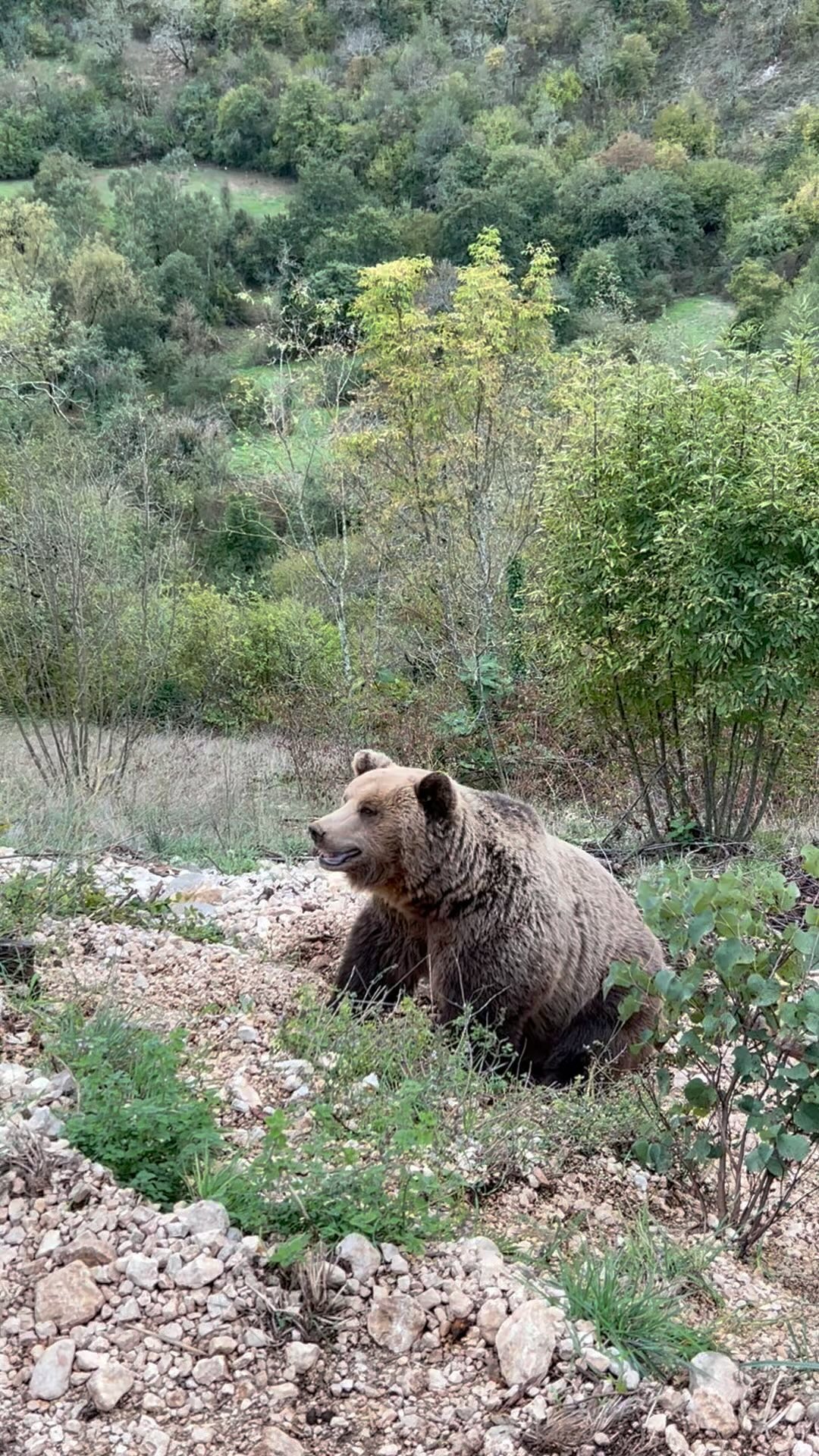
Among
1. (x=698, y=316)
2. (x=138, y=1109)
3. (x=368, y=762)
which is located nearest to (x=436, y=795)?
(x=368, y=762)

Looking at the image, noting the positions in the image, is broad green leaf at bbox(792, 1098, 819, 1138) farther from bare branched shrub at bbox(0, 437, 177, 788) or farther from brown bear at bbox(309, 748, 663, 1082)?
bare branched shrub at bbox(0, 437, 177, 788)

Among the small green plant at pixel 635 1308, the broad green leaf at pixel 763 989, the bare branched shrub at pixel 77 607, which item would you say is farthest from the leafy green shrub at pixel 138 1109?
the bare branched shrub at pixel 77 607

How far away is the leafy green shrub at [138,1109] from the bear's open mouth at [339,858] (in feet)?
3.69

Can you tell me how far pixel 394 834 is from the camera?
4.40 metres

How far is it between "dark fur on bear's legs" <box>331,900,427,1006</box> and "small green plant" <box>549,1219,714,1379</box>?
1.98 metres

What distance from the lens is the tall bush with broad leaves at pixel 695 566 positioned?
868 centimetres

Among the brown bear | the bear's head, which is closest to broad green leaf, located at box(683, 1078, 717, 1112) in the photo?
the brown bear

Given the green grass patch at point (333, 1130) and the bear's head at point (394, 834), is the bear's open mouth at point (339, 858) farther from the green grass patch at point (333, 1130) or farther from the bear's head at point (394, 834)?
the green grass patch at point (333, 1130)

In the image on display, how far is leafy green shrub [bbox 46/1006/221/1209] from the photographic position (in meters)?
2.87

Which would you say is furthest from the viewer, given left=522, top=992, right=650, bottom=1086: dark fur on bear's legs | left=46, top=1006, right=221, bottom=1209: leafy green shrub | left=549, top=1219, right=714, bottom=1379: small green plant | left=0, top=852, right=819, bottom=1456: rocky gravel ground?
left=522, top=992, right=650, bottom=1086: dark fur on bear's legs

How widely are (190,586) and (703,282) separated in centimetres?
3092

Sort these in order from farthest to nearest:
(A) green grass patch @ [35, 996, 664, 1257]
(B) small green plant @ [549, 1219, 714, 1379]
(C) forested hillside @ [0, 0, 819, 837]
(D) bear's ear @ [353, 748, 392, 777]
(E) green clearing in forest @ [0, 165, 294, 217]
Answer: (E) green clearing in forest @ [0, 165, 294, 217] < (C) forested hillside @ [0, 0, 819, 837] < (D) bear's ear @ [353, 748, 392, 777] < (A) green grass patch @ [35, 996, 664, 1257] < (B) small green plant @ [549, 1219, 714, 1379]

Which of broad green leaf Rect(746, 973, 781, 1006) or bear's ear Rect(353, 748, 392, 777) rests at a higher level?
bear's ear Rect(353, 748, 392, 777)

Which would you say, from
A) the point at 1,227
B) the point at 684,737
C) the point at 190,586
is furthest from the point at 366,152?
the point at 684,737
